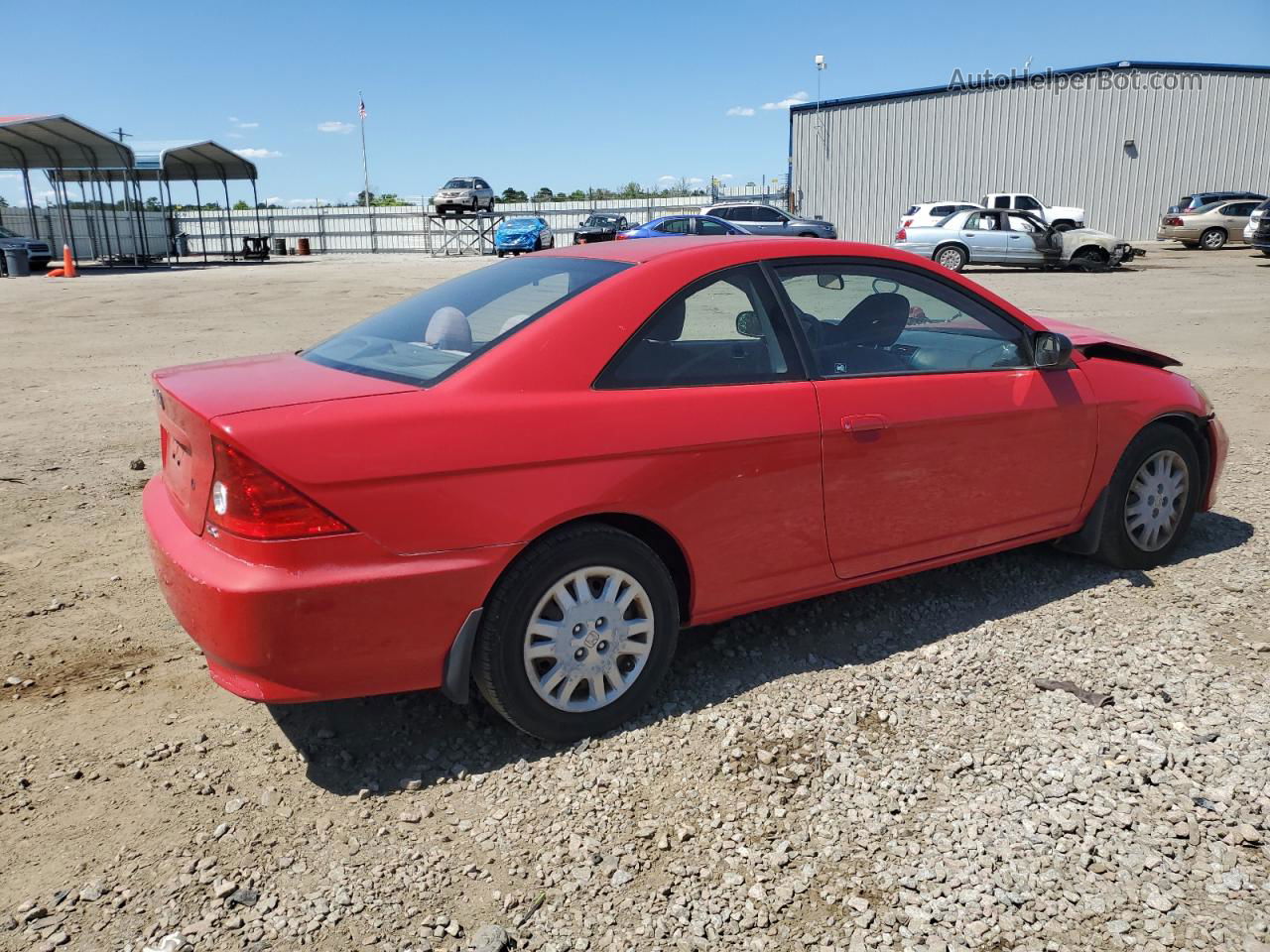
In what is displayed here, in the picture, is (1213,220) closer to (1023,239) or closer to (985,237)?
(1023,239)

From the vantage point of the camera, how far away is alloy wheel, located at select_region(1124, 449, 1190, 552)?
4.41 metres

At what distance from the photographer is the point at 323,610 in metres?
2.64

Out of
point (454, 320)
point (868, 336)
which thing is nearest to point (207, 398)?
point (454, 320)

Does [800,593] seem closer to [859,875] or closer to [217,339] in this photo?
[859,875]

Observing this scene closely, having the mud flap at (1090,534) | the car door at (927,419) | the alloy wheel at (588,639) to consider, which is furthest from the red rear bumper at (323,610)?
the mud flap at (1090,534)

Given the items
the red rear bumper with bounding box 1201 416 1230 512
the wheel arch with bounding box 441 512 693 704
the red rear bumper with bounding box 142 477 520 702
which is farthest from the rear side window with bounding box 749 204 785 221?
the red rear bumper with bounding box 142 477 520 702

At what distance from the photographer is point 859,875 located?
2.51m

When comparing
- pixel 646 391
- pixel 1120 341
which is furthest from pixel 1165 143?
pixel 646 391

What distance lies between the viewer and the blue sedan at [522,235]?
39562 millimetres

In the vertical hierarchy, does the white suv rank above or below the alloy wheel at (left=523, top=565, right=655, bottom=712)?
above

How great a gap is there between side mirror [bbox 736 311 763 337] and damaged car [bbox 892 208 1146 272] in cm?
2248

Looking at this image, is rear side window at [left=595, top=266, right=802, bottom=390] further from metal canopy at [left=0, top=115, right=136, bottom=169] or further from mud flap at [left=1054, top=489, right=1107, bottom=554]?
metal canopy at [left=0, top=115, right=136, bottom=169]

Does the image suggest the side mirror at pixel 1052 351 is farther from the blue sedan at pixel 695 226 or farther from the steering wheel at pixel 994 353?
the blue sedan at pixel 695 226

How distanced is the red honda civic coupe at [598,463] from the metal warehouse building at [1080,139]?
38081mm
